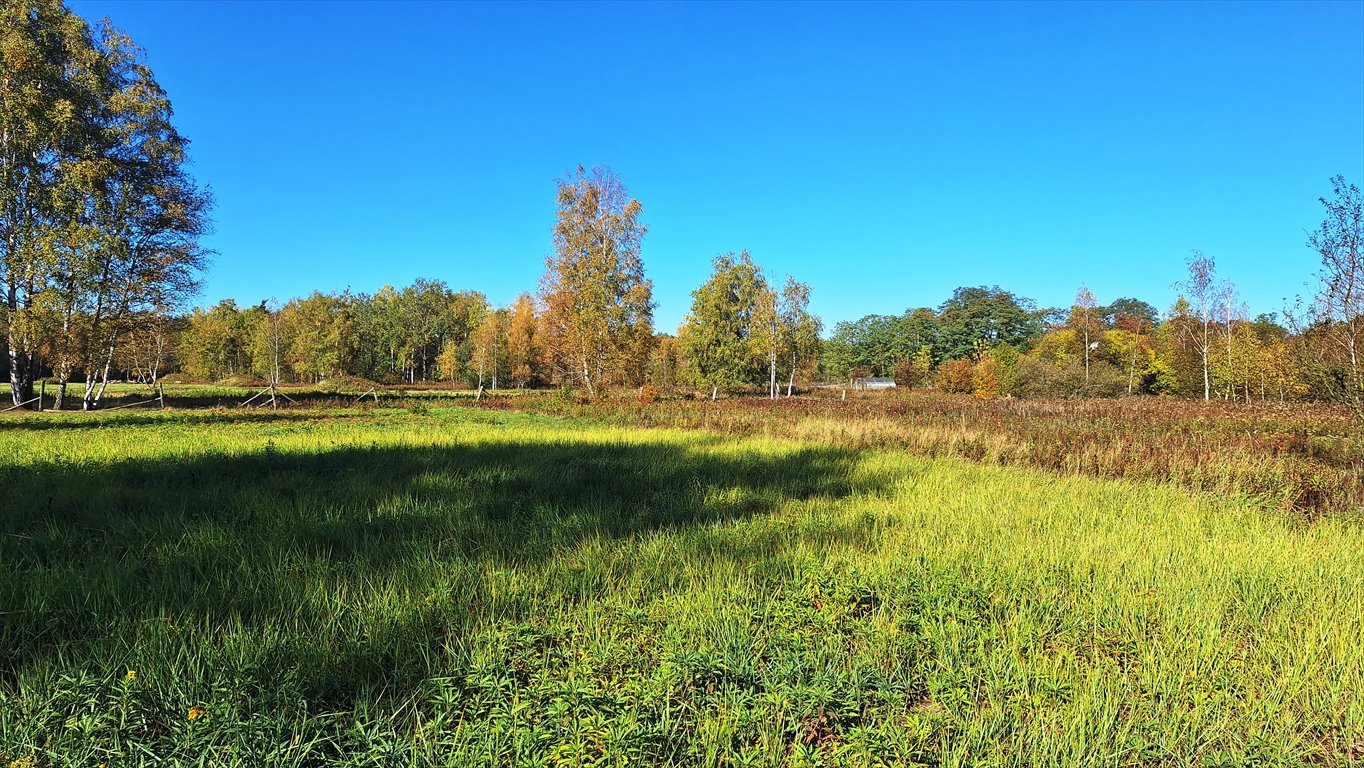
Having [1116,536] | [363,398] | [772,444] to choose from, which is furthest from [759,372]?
[1116,536]

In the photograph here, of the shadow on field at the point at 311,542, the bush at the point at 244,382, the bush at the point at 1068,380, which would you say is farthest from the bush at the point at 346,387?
the bush at the point at 1068,380

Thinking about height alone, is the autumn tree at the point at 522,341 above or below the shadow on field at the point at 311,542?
above

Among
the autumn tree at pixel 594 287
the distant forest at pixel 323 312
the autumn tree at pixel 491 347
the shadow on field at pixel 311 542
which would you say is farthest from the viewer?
the autumn tree at pixel 491 347

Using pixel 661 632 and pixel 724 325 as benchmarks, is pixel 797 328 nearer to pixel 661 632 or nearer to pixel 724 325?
pixel 724 325

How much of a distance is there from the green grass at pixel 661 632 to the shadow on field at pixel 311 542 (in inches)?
1.2

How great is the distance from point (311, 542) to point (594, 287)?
82.4 feet

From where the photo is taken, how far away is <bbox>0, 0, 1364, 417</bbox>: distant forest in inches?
706

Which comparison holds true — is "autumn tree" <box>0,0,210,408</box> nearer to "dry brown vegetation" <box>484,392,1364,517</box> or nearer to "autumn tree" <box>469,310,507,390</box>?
"dry brown vegetation" <box>484,392,1364,517</box>

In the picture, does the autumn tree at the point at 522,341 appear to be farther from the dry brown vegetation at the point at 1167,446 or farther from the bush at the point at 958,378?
the bush at the point at 958,378

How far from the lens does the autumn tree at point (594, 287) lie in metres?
28.9

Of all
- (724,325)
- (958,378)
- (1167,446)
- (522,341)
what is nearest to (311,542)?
(1167,446)

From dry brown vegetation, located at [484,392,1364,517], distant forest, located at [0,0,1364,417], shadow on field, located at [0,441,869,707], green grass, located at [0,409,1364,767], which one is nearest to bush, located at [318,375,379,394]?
distant forest, located at [0,0,1364,417]

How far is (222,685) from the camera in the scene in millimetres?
2332

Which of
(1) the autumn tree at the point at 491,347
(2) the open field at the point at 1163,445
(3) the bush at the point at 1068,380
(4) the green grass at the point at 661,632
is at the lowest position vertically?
(4) the green grass at the point at 661,632
